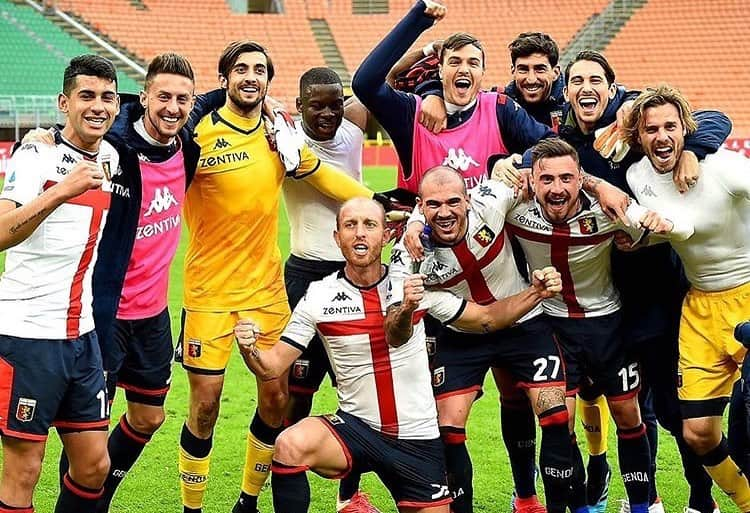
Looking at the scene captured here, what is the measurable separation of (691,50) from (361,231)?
32264 millimetres

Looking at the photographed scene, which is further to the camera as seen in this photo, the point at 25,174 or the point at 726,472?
the point at 726,472

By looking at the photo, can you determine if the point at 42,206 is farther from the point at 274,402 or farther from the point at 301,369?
the point at 301,369

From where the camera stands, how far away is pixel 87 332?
4.40 m

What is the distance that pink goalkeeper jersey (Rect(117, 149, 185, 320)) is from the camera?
5.05 metres

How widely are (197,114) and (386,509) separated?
8.11 ft

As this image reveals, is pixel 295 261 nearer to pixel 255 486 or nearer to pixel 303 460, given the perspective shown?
pixel 255 486

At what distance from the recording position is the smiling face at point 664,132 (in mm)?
4840

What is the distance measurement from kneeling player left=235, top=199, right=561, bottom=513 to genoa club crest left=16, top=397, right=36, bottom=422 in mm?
926

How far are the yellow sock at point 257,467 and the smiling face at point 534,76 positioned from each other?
97.4 inches

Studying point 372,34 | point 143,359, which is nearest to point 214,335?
point 143,359

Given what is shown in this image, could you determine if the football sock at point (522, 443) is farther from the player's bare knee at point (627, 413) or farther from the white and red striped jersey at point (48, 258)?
the white and red striped jersey at point (48, 258)

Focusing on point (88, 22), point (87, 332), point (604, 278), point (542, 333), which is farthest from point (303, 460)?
point (88, 22)

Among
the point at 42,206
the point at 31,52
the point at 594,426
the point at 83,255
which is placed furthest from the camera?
the point at 31,52

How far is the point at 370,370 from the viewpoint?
4738 mm
